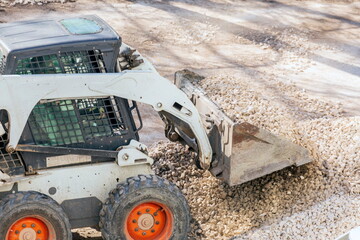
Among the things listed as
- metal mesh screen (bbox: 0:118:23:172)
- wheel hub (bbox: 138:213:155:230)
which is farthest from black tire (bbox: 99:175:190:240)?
metal mesh screen (bbox: 0:118:23:172)

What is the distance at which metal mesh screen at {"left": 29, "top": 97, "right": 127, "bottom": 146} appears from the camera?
6.21 metres

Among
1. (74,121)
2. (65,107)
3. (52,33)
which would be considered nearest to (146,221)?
(74,121)

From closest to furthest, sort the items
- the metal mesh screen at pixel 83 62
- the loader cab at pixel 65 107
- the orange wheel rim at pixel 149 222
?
the loader cab at pixel 65 107, the metal mesh screen at pixel 83 62, the orange wheel rim at pixel 149 222

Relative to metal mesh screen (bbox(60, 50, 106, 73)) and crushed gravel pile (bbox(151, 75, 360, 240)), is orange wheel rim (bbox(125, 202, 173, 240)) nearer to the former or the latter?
crushed gravel pile (bbox(151, 75, 360, 240))

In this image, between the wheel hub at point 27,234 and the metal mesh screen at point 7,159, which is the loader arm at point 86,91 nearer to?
the metal mesh screen at point 7,159

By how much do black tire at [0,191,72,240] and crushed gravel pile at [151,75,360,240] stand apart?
1665 mm

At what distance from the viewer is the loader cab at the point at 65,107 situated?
6.12 metres

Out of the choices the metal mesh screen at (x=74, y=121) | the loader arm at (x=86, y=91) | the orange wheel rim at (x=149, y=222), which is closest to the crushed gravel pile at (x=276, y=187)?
the orange wheel rim at (x=149, y=222)

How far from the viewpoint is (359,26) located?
15406 mm

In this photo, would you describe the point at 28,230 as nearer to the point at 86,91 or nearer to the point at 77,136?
the point at 77,136

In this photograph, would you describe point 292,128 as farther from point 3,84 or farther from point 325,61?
point 325,61

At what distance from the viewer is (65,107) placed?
6277 mm

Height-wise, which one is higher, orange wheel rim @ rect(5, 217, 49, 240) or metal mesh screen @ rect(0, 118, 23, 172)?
metal mesh screen @ rect(0, 118, 23, 172)

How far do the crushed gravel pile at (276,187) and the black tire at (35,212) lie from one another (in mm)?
1665
